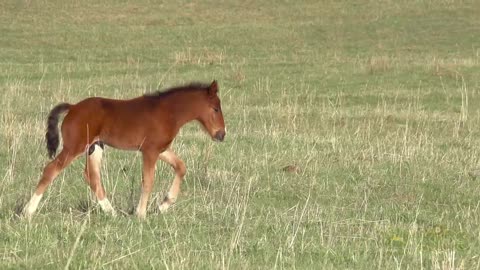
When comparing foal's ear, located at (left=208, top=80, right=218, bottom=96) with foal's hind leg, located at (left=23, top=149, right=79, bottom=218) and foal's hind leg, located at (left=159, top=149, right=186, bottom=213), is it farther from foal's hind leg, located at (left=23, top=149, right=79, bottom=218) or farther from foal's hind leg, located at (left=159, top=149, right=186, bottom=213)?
foal's hind leg, located at (left=23, top=149, right=79, bottom=218)

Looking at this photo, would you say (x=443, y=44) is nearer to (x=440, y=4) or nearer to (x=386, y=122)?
(x=440, y=4)

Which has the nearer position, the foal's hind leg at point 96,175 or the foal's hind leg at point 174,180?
the foal's hind leg at point 96,175

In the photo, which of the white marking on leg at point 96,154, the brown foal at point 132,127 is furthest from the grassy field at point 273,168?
the white marking on leg at point 96,154

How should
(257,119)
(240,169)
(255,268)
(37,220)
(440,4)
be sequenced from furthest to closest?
(440,4) < (257,119) < (240,169) < (37,220) < (255,268)

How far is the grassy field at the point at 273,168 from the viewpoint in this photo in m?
6.41

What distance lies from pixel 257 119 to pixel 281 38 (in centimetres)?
2164

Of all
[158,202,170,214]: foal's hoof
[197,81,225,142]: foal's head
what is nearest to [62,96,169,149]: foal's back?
[197,81,225,142]: foal's head

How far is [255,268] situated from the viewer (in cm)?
589

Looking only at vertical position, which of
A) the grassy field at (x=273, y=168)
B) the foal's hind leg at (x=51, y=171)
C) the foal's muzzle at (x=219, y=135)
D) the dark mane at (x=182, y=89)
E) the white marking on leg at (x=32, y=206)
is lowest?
the grassy field at (x=273, y=168)

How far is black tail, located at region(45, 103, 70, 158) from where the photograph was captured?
778 cm

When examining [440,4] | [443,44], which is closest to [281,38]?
[443,44]

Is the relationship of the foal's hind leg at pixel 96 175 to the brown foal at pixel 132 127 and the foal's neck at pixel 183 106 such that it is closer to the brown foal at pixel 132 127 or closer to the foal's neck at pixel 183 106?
the brown foal at pixel 132 127

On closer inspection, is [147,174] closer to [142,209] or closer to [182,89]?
[142,209]

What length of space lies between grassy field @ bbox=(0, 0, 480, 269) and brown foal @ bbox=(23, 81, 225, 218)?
292mm
